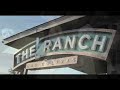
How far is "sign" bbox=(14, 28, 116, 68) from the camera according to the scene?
3.15m

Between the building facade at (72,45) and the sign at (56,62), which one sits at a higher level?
the building facade at (72,45)

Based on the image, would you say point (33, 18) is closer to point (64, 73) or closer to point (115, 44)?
point (64, 73)

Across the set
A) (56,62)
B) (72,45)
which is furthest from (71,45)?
(56,62)

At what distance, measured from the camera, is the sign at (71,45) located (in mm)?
3152

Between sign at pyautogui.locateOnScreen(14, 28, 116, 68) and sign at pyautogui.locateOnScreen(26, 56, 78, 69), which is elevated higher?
sign at pyautogui.locateOnScreen(14, 28, 116, 68)

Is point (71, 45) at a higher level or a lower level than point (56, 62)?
higher

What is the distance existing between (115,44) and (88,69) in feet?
1.40

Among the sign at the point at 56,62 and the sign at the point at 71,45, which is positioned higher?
the sign at the point at 71,45

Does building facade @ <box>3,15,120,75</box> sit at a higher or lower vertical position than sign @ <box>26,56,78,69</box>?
higher

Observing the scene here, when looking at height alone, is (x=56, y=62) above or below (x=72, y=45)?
below

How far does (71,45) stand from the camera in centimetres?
321

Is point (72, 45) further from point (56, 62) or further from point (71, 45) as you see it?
point (56, 62)

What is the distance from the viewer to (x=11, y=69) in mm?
3199
